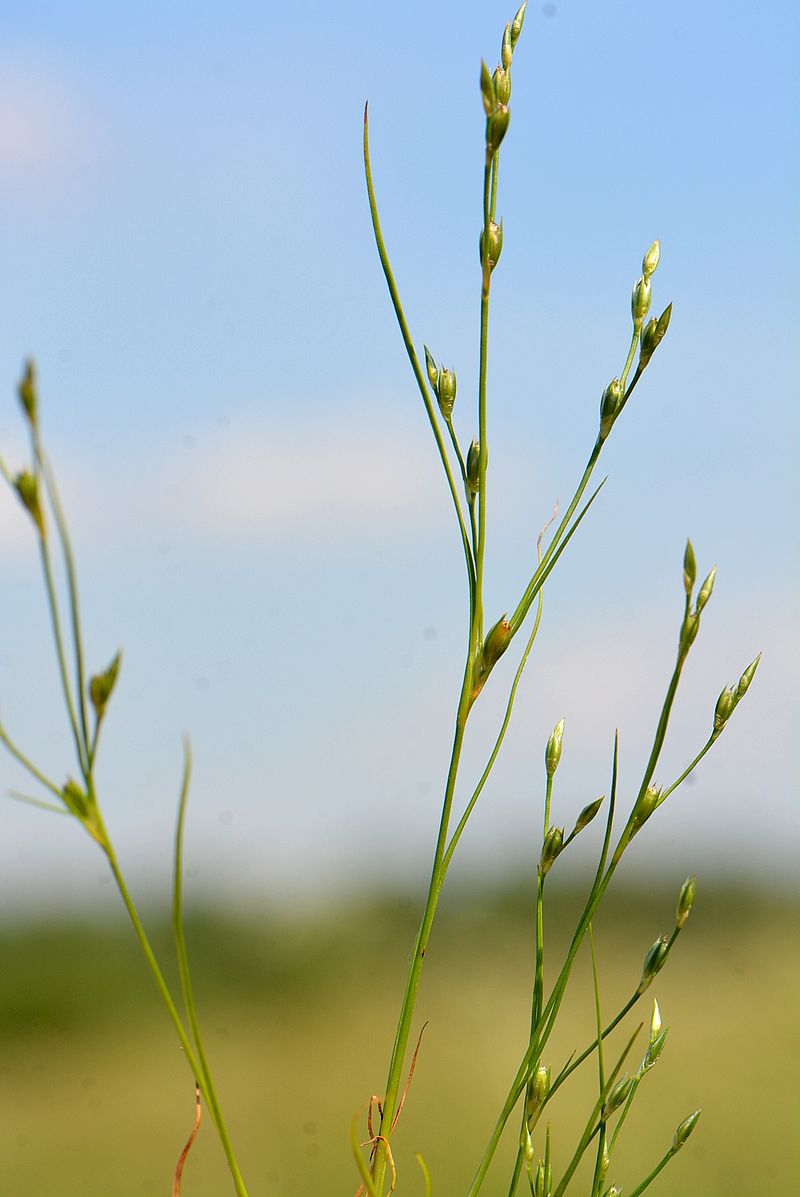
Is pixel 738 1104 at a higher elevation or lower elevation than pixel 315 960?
lower

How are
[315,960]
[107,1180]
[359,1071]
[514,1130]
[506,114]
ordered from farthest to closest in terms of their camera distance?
[315,960]
[359,1071]
[107,1180]
[514,1130]
[506,114]

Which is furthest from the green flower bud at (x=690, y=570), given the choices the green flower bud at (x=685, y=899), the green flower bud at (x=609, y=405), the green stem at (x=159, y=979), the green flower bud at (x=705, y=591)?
the green stem at (x=159, y=979)

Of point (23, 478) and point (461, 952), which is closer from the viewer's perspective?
point (23, 478)

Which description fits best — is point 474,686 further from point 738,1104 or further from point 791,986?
point 791,986

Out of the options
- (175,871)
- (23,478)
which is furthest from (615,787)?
(23,478)

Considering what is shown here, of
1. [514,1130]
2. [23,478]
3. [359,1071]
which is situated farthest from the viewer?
[359,1071]

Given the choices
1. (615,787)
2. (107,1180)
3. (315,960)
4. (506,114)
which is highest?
(315,960)

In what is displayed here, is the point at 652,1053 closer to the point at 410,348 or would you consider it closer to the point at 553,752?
the point at 553,752
